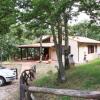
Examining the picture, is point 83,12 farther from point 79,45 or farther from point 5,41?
point 5,41

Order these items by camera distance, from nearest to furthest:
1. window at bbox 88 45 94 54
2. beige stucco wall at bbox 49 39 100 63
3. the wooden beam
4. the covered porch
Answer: the wooden beam → beige stucco wall at bbox 49 39 100 63 → the covered porch → window at bbox 88 45 94 54

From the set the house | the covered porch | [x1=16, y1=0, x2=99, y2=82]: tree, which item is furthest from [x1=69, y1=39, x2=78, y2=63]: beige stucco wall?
[x1=16, y1=0, x2=99, y2=82]: tree

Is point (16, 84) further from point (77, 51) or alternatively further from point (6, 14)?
point (77, 51)

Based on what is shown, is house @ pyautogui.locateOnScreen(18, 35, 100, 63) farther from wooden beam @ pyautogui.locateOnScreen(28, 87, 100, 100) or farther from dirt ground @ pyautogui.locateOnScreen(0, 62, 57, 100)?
wooden beam @ pyautogui.locateOnScreen(28, 87, 100, 100)

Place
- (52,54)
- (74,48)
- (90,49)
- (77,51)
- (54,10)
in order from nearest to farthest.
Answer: (54,10) → (77,51) → (74,48) → (52,54) → (90,49)

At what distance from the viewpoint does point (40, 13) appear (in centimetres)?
1295

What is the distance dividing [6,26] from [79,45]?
2640 cm

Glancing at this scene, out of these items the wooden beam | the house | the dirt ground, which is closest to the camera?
the wooden beam

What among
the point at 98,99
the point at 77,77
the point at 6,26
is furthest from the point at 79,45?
the point at 98,99

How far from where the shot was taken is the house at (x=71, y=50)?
38.6 metres

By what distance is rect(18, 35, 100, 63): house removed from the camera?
3862cm

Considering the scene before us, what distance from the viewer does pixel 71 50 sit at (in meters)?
39.0

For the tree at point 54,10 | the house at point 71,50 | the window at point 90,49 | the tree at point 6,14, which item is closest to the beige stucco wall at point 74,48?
the house at point 71,50

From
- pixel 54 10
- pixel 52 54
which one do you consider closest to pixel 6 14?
pixel 54 10
